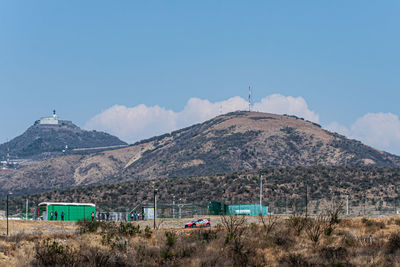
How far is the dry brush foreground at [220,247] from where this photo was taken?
31.7 metres

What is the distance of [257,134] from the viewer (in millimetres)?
185250

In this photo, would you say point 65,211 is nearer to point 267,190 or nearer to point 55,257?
point 55,257

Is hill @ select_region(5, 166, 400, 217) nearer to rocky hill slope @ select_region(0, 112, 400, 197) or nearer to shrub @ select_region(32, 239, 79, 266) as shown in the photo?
rocky hill slope @ select_region(0, 112, 400, 197)

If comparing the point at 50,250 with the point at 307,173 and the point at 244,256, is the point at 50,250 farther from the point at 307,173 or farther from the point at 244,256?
the point at 307,173

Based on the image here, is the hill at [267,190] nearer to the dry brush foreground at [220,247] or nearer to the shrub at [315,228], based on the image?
the shrub at [315,228]

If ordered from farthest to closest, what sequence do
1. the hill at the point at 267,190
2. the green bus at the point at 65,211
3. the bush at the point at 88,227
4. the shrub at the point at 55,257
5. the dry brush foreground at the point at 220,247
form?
the hill at the point at 267,190 < the green bus at the point at 65,211 < the bush at the point at 88,227 < the dry brush foreground at the point at 220,247 < the shrub at the point at 55,257

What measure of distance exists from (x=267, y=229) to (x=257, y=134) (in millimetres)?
145446

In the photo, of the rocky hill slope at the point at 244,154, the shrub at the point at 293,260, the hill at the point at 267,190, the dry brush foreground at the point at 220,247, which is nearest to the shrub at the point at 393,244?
the dry brush foreground at the point at 220,247

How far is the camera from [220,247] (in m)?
35.1

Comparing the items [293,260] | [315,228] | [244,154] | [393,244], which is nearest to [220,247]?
[293,260]

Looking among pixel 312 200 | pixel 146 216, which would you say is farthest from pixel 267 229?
pixel 312 200

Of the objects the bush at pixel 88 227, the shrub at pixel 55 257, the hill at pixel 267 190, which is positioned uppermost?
the hill at pixel 267 190

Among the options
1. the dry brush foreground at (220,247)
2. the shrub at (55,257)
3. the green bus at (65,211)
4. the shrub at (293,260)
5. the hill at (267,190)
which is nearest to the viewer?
the shrub at (55,257)

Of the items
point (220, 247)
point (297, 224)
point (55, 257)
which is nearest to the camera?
point (55, 257)
